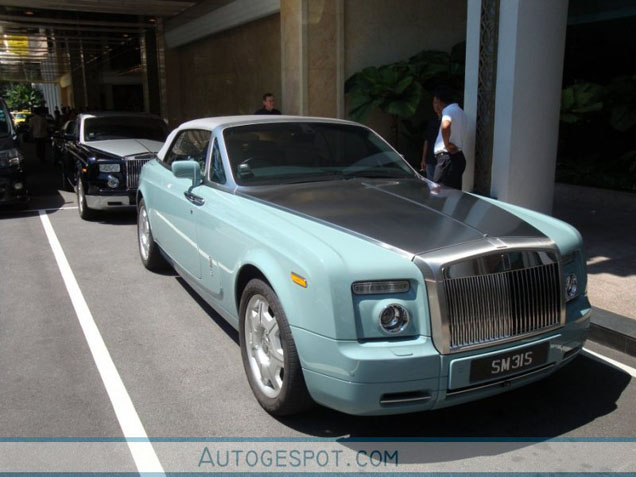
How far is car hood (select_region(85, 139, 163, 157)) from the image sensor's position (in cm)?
967

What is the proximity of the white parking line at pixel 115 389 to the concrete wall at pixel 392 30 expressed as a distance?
8.43 m

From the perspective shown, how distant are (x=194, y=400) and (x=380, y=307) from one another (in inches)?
60.3

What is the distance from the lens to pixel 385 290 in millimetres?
3123

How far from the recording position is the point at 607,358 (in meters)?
4.53

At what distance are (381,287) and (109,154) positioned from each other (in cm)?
752

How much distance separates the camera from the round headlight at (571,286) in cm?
365

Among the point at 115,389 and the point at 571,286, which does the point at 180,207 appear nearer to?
the point at 115,389

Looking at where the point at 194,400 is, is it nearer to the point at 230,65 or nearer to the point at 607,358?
the point at 607,358

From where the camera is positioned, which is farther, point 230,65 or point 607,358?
point 230,65

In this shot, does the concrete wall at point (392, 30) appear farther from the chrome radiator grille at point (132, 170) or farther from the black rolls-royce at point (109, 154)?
the chrome radiator grille at point (132, 170)

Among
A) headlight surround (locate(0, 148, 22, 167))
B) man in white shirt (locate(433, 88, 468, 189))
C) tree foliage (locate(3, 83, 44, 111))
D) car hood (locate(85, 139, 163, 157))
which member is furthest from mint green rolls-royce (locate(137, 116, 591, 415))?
tree foliage (locate(3, 83, 44, 111))

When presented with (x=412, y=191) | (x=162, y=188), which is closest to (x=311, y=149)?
(x=412, y=191)

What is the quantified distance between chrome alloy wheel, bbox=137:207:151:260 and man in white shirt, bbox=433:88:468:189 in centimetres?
349
